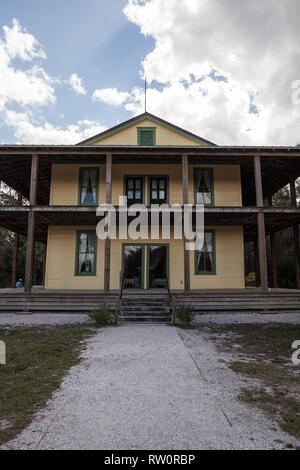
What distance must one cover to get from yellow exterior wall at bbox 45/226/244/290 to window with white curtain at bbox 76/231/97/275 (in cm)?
20

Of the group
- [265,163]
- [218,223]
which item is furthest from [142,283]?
[265,163]

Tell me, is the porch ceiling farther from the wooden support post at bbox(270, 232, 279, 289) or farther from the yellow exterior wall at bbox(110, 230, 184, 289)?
the yellow exterior wall at bbox(110, 230, 184, 289)

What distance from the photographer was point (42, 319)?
388 inches

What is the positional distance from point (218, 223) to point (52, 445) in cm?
1192

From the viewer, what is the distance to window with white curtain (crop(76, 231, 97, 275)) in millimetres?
12961

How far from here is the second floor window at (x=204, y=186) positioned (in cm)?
1357

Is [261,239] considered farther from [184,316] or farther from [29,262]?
[29,262]

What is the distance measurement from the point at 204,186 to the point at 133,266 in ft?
18.0

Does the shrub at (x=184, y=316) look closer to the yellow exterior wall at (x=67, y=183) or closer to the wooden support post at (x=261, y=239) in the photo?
the wooden support post at (x=261, y=239)

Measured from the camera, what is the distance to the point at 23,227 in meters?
15.6

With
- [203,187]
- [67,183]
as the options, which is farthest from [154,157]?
[67,183]

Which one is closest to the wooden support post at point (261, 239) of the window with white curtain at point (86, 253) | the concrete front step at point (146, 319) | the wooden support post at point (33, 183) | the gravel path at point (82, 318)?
the gravel path at point (82, 318)

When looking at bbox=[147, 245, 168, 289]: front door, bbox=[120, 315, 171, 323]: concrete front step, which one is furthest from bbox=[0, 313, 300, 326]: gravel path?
bbox=[147, 245, 168, 289]: front door

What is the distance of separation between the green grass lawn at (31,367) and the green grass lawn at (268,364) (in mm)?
2764
